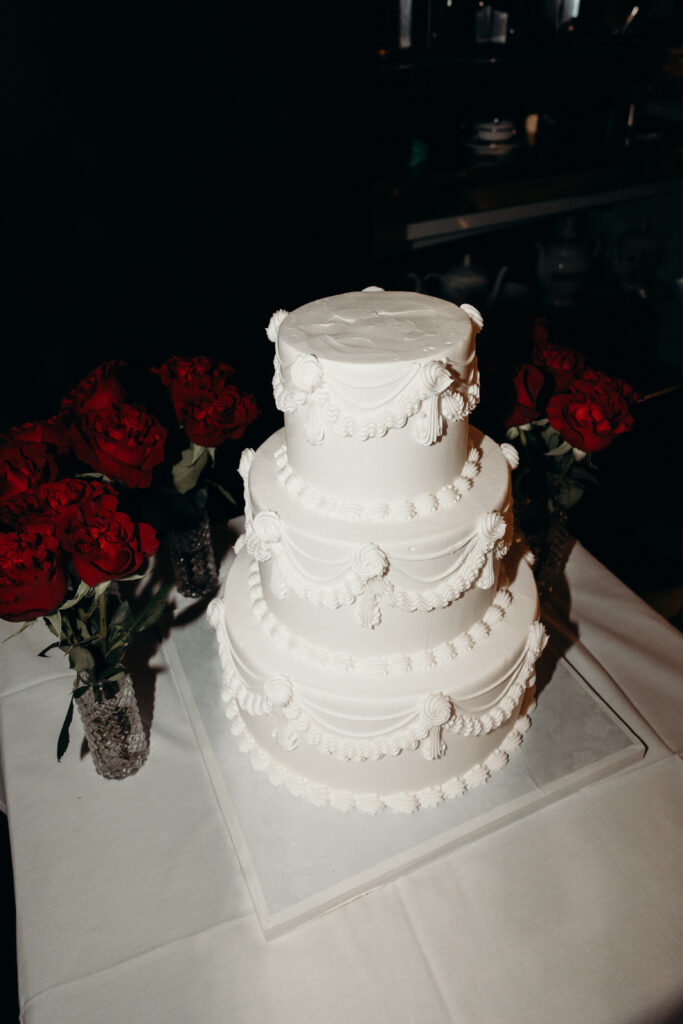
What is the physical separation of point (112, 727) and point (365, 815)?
535 millimetres

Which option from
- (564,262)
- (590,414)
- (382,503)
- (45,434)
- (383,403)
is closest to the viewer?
(383,403)

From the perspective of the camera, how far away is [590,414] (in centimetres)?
141

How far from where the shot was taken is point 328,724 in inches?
48.3

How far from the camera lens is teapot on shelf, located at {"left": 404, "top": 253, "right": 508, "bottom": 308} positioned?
277 cm

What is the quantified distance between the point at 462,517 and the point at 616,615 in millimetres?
833

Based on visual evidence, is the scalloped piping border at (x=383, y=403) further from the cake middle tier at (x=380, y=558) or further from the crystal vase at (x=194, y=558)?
the crystal vase at (x=194, y=558)

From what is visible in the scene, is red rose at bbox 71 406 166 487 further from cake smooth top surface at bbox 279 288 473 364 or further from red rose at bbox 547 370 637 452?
red rose at bbox 547 370 637 452

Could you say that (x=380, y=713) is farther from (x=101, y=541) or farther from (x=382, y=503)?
(x=101, y=541)

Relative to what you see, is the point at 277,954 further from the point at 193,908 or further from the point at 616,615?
the point at 616,615

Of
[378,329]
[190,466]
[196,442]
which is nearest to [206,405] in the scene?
[196,442]

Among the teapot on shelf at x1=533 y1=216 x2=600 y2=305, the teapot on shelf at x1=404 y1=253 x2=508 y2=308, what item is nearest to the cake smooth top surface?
the teapot on shelf at x1=404 y1=253 x2=508 y2=308

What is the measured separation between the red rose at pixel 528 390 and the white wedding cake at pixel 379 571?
0.16 m

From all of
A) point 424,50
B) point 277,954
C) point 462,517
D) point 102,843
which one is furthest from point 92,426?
point 424,50

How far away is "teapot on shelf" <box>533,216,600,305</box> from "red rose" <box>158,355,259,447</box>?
2117 mm
